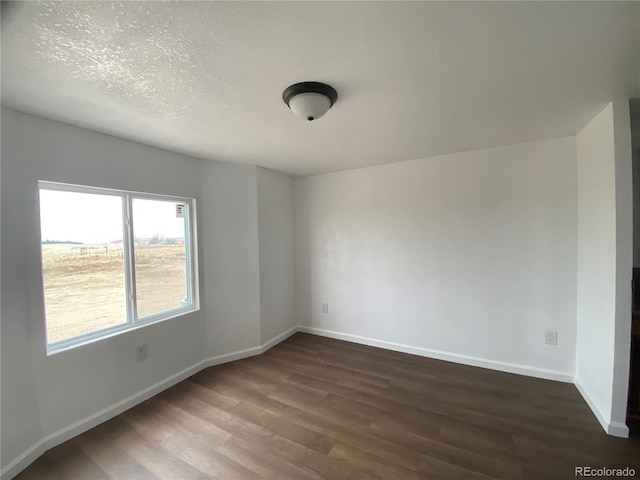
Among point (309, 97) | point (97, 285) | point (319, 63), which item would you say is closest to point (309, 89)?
point (309, 97)

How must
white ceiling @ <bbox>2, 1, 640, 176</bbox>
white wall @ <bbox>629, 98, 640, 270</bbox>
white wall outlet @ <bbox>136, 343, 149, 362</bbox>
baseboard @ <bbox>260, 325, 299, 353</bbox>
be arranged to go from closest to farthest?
white ceiling @ <bbox>2, 1, 640, 176</bbox> < white wall @ <bbox>629, 98, 640, 270</bbox> < white wall outlet @ <bbox>136, 343, 149, 362</bbox> < baseboard @ <bbox>260, 325, 299, 353</bbox>

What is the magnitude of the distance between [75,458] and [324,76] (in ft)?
9.54

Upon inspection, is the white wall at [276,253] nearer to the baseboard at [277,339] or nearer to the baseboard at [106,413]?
the baseboard at [277,339]

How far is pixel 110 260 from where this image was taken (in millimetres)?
2104

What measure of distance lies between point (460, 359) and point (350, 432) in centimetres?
164

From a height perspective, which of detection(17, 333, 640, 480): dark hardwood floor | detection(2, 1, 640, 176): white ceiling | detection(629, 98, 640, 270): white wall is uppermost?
detection(2, 1, 640, 176): white ceiling

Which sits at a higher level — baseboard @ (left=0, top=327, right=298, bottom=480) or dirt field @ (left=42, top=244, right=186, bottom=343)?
dirt field @ (left=42, top=244, right=186, bottom=343)

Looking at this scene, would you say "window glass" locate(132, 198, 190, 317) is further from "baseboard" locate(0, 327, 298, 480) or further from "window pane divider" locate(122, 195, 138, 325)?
"baseboard" locate(0, 327, 298, 480)

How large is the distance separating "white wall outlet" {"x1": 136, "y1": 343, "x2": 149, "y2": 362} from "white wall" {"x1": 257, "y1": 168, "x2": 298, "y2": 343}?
1.20m

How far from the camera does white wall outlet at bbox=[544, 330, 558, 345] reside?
2309mm

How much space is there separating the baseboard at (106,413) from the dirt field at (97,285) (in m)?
0.66

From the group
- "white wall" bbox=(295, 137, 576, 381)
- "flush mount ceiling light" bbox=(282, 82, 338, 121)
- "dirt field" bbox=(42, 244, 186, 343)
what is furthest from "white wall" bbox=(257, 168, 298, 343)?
"flush mount ceiling light" bbox=(282, 82, 338, 121)

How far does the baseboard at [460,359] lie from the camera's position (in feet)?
7.68

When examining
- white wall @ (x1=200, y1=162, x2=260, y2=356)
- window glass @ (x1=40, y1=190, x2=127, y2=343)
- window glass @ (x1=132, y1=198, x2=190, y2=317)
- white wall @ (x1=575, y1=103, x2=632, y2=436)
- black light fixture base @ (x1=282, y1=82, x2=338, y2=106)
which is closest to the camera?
black light fixture base @ (x1=282, y1=82, x2=338, y2=106)
